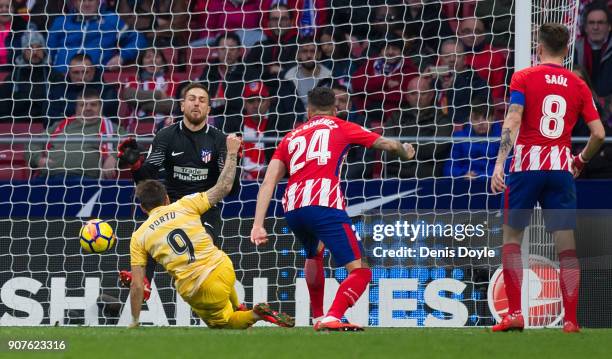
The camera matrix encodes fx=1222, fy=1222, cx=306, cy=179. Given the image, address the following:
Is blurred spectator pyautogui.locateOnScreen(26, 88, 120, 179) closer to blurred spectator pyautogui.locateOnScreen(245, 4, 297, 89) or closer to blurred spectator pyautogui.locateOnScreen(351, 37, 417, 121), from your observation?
blurred spectator pyautogui.locateOnScreen(245, 4, 297, 89)

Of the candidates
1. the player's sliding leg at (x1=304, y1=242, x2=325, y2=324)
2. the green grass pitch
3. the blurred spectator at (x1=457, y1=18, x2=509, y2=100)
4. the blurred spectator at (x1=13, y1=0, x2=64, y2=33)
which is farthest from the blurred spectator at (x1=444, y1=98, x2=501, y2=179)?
the blurred spectator at (x1=13, y1=0, x2=64, y2=33)

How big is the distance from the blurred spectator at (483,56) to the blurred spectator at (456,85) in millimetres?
92

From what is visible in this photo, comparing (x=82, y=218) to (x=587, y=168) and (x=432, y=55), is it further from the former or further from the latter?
(x=587, y=168)

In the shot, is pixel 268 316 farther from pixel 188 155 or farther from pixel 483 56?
pixel 483 56

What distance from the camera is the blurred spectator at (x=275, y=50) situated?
1229cm

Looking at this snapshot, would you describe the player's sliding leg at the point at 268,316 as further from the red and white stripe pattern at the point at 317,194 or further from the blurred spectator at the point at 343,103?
the blurred spectator at the point at 343,103

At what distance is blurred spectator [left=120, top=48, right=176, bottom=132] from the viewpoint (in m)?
12.2

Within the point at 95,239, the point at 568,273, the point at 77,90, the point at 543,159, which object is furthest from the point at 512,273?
the point at 77,90

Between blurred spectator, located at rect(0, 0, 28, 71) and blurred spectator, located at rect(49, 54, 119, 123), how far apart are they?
0.66m

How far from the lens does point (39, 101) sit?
491 inches

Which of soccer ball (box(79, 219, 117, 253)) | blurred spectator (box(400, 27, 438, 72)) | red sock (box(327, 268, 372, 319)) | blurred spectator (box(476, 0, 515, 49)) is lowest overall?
red sock (box(327, 268, 372, 319))

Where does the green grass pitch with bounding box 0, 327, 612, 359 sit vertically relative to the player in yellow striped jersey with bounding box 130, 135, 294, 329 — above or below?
below

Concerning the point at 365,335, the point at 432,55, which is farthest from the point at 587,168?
the point at 365,335

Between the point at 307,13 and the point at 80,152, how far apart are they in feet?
9.82
